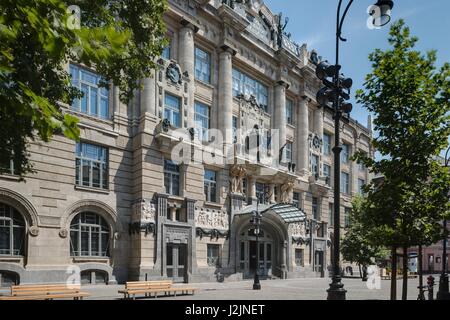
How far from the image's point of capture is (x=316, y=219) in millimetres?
45562

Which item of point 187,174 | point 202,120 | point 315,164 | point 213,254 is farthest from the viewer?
point 315,164

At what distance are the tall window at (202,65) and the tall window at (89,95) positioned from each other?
27.8 ft

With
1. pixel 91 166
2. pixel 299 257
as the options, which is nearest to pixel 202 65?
pixel 91 166

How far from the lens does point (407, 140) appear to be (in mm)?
14234

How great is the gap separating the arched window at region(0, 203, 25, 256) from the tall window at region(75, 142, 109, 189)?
4.05 m

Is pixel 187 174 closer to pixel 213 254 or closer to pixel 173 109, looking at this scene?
pixel 173 109

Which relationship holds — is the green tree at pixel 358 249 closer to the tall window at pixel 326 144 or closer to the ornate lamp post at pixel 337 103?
the tall window at pixel 326 144

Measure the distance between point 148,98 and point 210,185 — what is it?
8.61 metres

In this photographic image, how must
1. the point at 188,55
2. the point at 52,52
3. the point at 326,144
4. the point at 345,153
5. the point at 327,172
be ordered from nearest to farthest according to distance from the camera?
1. the point at 52,52
2. the point at 188,55
3. the point at 327,172
4. the point at 326,144
5. the point at 345,153

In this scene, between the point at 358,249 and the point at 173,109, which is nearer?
the point at 173,109

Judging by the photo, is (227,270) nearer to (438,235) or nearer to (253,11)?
(438,235)

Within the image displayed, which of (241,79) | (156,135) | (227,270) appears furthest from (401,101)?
(241,79)

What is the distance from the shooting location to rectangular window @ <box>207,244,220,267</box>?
31.6m

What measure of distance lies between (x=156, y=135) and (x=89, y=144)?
4297 millimetres
